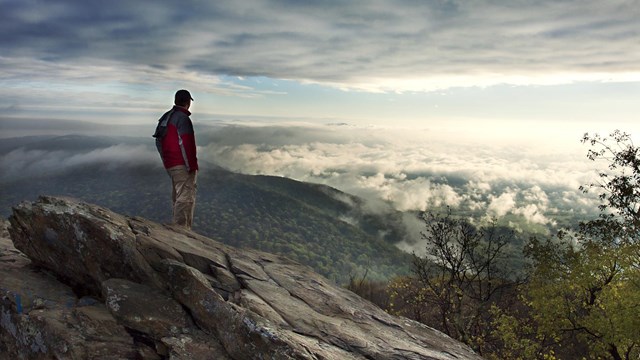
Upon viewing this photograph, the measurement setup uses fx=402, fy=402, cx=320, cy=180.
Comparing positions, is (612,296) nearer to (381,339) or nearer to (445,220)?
(445,220)

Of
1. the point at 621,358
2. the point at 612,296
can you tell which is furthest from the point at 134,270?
the point at 621,358

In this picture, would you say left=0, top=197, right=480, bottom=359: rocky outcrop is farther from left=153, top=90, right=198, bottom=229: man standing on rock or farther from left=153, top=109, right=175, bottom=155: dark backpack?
left=153, top=109, right=175, bottom=155: dark backpack

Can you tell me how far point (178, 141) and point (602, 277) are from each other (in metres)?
36.6

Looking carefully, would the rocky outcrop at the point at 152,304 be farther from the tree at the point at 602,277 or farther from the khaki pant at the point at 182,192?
the tree at the point at 602,277

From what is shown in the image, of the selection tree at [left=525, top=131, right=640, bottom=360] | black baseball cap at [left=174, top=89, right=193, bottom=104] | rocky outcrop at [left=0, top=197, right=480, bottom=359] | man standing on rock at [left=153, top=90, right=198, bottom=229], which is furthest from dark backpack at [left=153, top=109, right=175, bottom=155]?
tree at [left=525, top=131, right=640, bottom=360]

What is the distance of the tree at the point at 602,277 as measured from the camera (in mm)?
30562

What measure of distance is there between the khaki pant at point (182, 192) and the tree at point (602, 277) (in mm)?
31376

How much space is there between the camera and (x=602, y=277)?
34281 millimetres

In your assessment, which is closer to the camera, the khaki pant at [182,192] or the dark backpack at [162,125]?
the dark backpack at [162,125]

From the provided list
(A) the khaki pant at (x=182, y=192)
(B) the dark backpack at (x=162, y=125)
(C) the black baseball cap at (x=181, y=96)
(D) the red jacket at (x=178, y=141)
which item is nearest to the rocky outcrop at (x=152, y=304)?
(A) the khaki pant at (x=182, y=192)

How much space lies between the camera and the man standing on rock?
14570mm

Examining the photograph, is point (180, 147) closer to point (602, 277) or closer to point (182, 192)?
point (182, 192)

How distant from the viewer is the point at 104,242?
10.8m

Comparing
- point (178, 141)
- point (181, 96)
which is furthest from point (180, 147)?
point (181, 96)
